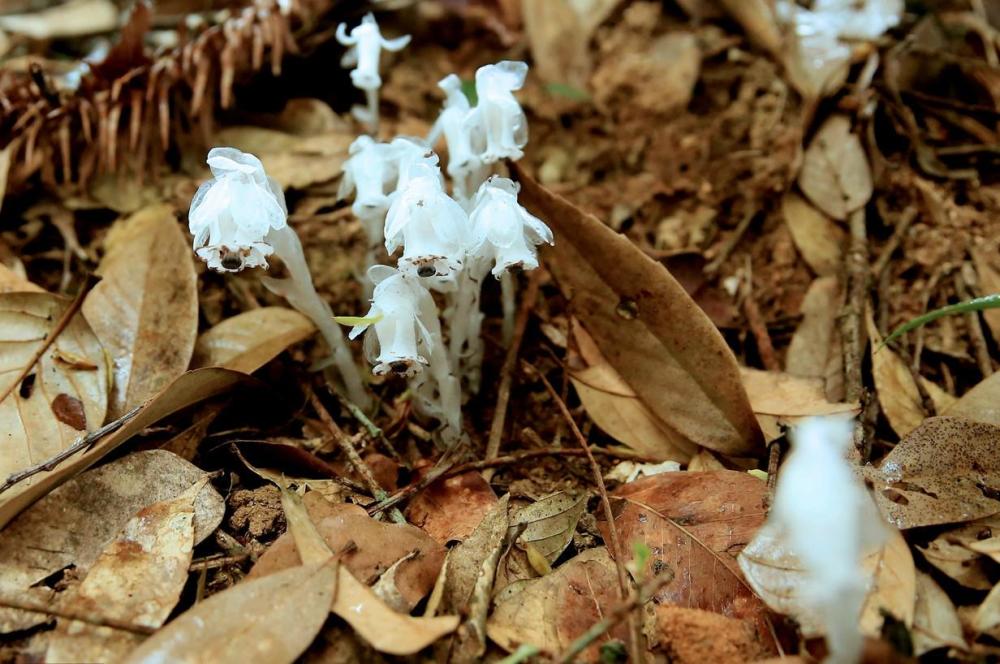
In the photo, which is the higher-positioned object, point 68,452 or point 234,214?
point 234,214

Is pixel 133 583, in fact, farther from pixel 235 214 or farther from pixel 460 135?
pixel 460 135

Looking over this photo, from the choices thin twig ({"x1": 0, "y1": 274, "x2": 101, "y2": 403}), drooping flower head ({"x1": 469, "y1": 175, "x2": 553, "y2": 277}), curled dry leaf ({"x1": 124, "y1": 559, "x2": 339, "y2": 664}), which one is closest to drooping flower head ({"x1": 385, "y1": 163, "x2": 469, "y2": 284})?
drooping flower head ({"x1": 469, "y1": 175, "x2": 553, "y2": 277})

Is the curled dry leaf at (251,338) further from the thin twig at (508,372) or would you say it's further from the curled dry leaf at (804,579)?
the curled dry leaf at (804,579)

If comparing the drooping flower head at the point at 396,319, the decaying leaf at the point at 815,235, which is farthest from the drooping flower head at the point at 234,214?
the decaying leaf at the point at 815,235

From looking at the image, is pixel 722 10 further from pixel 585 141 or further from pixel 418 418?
pixel 418 418

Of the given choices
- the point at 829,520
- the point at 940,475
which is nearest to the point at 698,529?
the point at 940,475

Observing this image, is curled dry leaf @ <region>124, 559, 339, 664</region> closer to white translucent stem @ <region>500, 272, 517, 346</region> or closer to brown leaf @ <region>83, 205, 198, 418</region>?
brown leaf @ <region>83, 205, 198, 418</region>

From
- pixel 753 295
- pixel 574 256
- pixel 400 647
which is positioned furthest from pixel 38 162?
pixel 753 295
